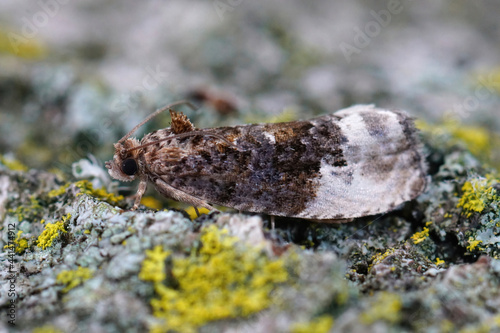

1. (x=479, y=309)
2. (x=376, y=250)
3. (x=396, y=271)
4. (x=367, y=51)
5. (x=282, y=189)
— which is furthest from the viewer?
(x=367, y=51)

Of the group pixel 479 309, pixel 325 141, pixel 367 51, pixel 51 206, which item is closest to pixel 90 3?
pixel 367 51

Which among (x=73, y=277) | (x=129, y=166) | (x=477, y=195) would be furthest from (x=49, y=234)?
(x=477, y=195)

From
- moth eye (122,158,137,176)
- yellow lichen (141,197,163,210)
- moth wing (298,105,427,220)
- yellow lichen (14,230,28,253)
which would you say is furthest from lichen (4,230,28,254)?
moth wing (298,105,427,220)

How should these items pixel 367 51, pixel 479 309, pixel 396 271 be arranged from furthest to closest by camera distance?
pixel 367 51, pixel 396 271, pixel 479 309

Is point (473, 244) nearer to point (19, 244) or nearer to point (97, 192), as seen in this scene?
point (97, 192)

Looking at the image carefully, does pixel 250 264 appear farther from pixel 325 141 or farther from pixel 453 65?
pixel 453 65

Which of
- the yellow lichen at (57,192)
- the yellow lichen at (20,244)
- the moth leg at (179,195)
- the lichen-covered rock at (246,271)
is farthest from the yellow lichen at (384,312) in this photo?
the yellow lichen at (57,192)
